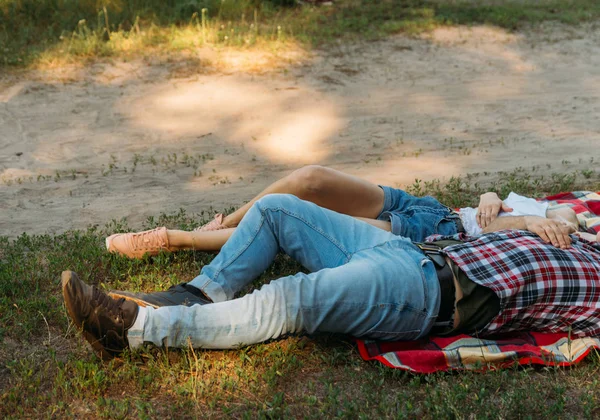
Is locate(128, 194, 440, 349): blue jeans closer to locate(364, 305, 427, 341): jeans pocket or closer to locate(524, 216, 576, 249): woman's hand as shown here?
locate(364, 305, 427, 341): jeans pocket

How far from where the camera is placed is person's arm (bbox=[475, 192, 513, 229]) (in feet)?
12.6

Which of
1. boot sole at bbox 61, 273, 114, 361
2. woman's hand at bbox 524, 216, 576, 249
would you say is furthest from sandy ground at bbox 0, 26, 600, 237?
woman's hand at bbox 524, 216, 576, 249

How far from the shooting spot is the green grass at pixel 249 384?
111 inches

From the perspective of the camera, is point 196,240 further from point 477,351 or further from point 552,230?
point 552,230

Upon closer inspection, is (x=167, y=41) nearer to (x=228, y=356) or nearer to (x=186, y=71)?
(x=186, y=71)

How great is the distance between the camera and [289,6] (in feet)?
33.4

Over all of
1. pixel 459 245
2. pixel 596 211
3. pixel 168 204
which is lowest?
pixel 168 204

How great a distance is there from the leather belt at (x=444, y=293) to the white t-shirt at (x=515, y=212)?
77cm

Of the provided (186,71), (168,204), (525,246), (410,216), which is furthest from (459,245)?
(186,71)

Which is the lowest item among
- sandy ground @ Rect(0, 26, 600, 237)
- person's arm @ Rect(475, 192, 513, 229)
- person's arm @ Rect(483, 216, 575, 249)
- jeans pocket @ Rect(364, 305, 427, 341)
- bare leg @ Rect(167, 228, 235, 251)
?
sandy ground @ Rect(0, 26, 600, 237)

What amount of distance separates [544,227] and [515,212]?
19.7 inches

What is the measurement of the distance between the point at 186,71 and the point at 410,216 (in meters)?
4.68

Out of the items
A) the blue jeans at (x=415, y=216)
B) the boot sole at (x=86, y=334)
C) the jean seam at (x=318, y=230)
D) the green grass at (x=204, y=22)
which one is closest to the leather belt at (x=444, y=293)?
the jean seam at (x=318, y=230)

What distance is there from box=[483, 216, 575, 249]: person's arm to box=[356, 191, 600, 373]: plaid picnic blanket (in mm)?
451
